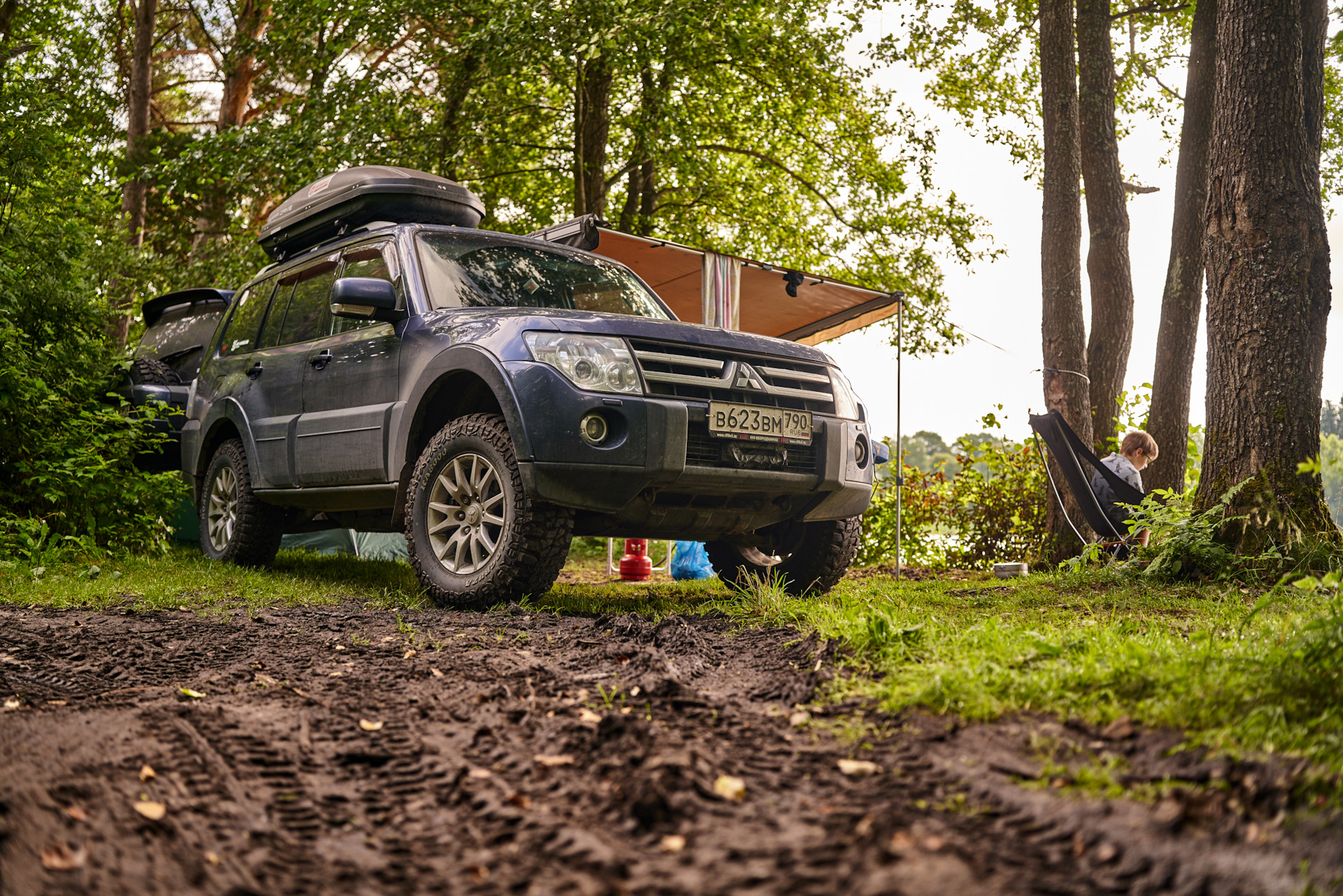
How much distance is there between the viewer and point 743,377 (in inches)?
203

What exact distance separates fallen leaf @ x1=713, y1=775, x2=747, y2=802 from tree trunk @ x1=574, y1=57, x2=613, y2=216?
1322 centimetres

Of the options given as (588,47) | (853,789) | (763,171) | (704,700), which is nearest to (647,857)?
(853,789)

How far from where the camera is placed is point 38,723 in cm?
273

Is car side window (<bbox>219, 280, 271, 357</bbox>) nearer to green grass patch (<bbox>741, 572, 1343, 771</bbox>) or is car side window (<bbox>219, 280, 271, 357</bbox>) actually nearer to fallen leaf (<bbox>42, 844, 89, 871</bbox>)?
green grass patch (<bbox>741, 572, 1343, 771</bbox>)

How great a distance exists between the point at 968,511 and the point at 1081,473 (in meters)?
3.23

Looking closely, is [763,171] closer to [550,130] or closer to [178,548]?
[550,130]

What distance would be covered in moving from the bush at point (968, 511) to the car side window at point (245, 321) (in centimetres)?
593

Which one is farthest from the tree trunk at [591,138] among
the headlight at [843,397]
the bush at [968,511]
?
the headlight at [843,397]

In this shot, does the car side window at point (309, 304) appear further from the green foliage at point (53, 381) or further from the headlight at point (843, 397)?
the headlight at point (843, 397)

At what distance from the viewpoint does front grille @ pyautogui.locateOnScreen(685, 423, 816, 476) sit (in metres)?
4.83

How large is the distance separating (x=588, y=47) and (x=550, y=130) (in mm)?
6093

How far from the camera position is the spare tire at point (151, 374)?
344 inches

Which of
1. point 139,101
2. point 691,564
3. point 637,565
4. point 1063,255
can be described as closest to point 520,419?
point 691,564

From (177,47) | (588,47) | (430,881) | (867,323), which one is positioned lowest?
(430,881)
